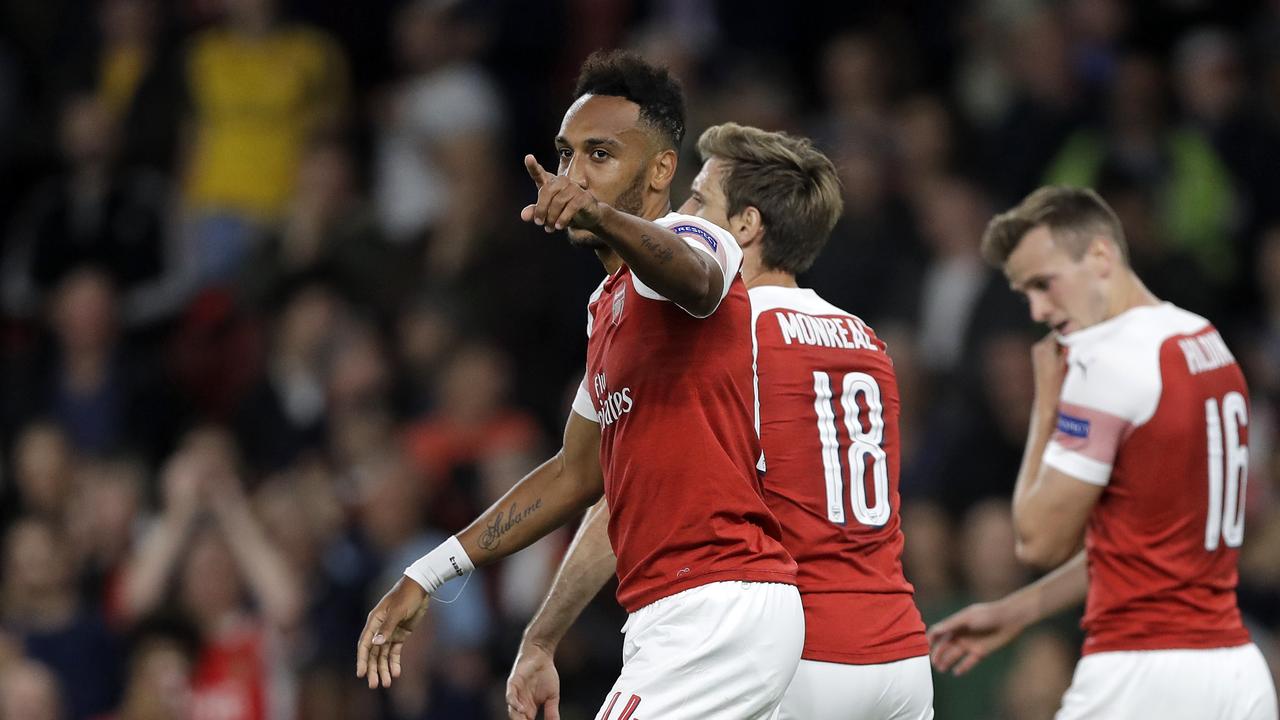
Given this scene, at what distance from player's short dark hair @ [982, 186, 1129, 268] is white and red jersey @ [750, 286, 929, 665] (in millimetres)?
1132

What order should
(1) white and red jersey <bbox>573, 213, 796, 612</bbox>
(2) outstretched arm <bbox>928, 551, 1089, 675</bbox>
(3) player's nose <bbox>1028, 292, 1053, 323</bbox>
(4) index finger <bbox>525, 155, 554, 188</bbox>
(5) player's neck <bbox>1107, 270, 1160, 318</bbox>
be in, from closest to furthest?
(4) index finger <bbox>525, 155, 554, 188</bbox>, (1) white and red jersey <bbox>573, 213, 796, 612</bbox>, (5) player's neck <bbox>1107, 270, 1160, 318</bbox>, (3) player's nose <bbox>1028, 292, 1053, 323</bbox>, (2) outstretched arm <bbox>928, 551, 1089, 675</bbox>

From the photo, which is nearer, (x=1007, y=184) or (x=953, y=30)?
(x=1007, y=184)

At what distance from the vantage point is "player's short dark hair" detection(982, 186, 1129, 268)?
19.3 feet

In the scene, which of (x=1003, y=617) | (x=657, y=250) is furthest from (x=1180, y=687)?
(x=657, y=250)

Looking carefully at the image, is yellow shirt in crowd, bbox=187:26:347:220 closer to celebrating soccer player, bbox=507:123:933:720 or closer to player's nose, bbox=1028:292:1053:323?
player's nose, bbox=1028:292:1053:323

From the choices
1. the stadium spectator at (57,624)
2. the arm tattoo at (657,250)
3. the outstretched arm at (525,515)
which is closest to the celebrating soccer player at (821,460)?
the outstretched arm at (525,515)

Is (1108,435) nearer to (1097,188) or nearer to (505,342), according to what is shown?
(1097,188)

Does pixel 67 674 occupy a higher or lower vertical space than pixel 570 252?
lower

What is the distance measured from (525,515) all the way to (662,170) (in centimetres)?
105

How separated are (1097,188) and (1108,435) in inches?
179

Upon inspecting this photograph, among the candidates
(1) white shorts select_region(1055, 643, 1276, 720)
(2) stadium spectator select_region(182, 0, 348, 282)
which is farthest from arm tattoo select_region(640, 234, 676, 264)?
(2) stadium spectator select_region(182, 0, 348, 282)

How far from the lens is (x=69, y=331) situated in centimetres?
1206

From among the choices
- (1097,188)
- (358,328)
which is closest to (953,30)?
(1097,188)

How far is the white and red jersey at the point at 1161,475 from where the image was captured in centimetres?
560
